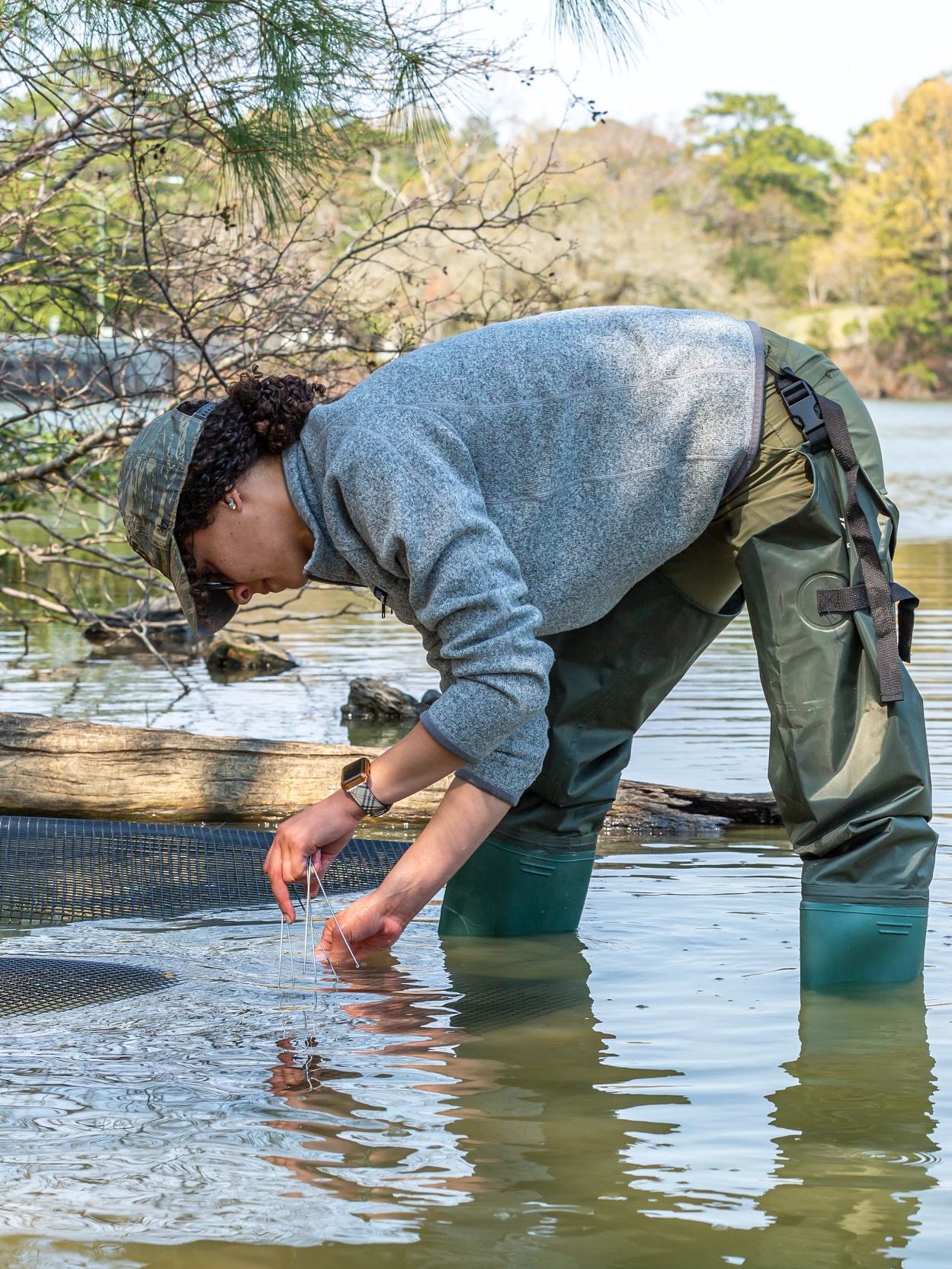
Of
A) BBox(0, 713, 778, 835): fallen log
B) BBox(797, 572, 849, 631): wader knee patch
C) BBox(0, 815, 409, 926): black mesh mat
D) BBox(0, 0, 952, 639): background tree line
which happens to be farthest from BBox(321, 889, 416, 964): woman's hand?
BBox(0, 0, 952, 639): background tree line

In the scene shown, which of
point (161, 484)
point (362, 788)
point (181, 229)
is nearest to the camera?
point (161, 484)

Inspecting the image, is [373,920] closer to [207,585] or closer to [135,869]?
[207,585]

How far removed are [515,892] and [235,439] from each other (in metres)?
1.42

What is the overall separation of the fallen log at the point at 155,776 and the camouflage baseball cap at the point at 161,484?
7.89ft

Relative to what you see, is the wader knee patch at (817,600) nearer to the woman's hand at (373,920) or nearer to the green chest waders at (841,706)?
the green chest waders at (841,706)

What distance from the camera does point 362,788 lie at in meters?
2.81

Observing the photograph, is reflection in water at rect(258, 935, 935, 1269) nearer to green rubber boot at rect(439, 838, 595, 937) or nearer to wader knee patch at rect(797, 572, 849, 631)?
green rubber boot at rect(439, 838, 595, 937)

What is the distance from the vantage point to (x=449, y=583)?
2586mm

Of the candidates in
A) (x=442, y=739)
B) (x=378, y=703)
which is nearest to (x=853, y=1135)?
(x=442, y=739)

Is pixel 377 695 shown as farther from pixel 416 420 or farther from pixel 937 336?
pixel 937 336

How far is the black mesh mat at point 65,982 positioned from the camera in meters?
3.30

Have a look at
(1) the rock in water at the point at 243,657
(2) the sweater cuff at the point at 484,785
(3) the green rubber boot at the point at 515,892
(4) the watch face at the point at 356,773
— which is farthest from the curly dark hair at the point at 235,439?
(1) the rock in water at the point at 243,657

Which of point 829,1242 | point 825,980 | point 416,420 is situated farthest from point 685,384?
point 829,1242

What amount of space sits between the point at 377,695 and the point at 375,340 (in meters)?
1.72
